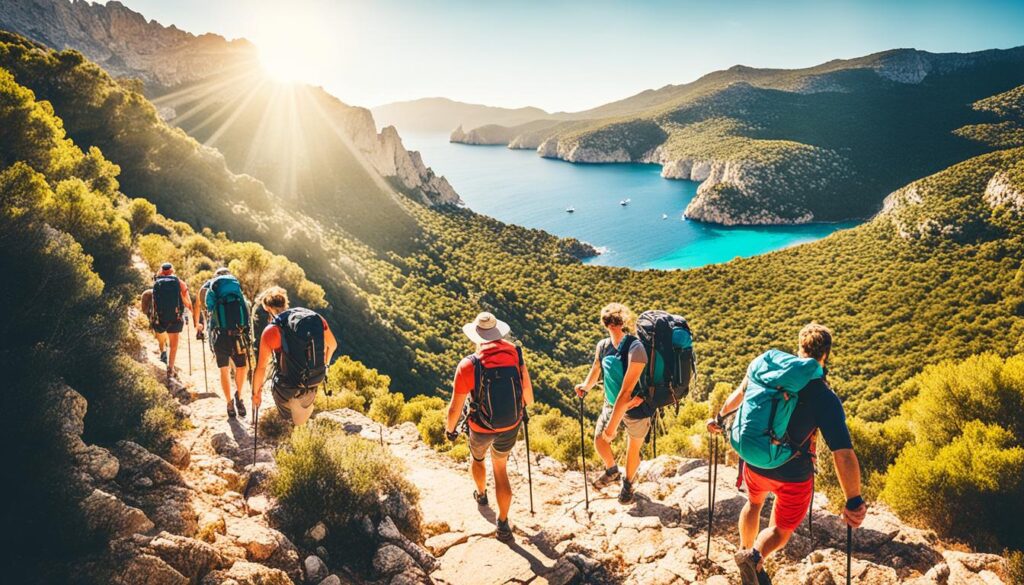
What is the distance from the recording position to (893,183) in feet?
354

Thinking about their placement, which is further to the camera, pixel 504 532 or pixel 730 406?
pixel 504 532

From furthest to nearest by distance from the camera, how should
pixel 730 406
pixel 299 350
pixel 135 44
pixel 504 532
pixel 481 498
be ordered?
pixel 135 44, pixel 481 498, pixel 299 350, pixel 504 532, pixel 730 406

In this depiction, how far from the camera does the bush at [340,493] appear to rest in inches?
169

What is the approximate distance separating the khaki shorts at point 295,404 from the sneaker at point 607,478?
395 centimetres

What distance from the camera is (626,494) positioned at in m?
5.64

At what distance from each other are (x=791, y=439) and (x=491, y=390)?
2.44 meters

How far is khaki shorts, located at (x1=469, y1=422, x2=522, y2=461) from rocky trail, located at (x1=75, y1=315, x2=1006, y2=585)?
1.05 m

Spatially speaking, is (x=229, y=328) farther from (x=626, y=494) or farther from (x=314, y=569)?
(x=626, y=494)

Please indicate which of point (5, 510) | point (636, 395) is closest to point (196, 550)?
point (5, 510)

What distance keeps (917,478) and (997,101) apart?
604ft

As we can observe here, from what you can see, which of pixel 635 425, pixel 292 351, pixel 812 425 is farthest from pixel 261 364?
pixel 812 425

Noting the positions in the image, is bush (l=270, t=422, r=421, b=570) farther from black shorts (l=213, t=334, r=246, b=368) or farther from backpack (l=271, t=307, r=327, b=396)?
black shorts (l=213, t=334, r=246, b=368)

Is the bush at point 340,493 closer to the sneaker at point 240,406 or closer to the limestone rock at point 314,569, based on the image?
the limestone rock at point 314,569

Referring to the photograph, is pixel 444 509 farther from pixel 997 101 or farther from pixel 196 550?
pixel 997 101
